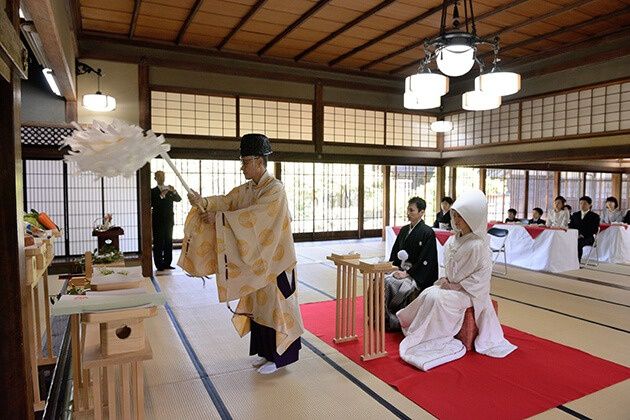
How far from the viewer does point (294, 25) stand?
647cm

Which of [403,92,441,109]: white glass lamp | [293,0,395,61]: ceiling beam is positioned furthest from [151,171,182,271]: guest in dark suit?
[403,92,441,109]: white glass lamp

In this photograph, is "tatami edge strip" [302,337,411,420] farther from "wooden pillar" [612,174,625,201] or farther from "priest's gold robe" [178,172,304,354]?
"wooden pillar" [612,174,625,201]

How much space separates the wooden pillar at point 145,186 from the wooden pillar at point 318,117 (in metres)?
3.27

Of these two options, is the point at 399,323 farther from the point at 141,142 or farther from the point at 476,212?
the point at 141,142

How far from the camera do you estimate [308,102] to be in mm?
8727

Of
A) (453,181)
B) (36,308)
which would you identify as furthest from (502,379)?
(453,181)

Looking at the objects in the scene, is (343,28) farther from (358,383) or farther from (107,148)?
(107,148)

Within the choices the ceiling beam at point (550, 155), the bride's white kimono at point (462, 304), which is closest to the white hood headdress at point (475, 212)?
the bride's white kimono at point (462, 304)

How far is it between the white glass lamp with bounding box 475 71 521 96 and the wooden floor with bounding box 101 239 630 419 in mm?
2228

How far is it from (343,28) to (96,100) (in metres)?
3.79

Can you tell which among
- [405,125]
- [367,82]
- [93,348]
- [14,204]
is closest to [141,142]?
[14,204]

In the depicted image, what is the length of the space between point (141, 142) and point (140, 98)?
231 inches

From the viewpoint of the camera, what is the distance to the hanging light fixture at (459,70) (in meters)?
3.37

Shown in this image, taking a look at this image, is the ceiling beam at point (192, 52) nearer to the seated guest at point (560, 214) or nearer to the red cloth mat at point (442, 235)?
the red cloth mat at point (442, 235)
